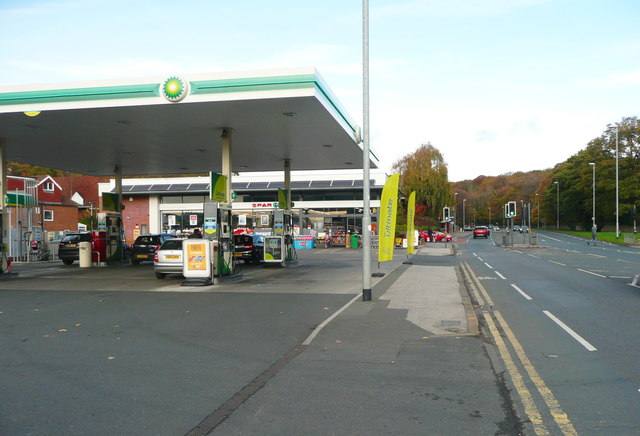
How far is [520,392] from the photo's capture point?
561 cm

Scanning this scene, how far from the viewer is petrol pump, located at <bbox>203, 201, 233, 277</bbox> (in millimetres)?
17078

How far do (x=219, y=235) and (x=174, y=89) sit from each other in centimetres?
519

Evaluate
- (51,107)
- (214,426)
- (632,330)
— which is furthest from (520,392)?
(51,107)

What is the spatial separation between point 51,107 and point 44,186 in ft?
141

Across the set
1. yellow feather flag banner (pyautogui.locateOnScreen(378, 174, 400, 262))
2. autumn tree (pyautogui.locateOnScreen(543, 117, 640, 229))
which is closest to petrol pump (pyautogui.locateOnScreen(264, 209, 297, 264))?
yellow feather flag banner (pyautogui.locateOnScreen(378, 174, 400, 262))

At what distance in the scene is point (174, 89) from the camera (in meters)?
14.5

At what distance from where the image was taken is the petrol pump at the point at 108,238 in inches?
1045

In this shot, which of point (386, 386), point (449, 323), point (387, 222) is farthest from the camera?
point (387, 222)

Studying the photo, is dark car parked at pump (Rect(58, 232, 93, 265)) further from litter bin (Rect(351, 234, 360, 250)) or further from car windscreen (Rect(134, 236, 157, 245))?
litter bin (Rect(351, 234, 360, 250))

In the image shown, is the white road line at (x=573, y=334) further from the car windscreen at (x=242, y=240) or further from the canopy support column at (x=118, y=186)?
the canopy support column at (x=118, y=186)

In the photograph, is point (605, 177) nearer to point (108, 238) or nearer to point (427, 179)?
point (427, 179)

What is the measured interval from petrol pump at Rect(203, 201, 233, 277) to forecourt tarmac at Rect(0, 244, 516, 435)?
14.0 ft

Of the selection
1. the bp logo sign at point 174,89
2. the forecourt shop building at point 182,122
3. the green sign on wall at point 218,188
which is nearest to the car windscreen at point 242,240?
the forecourt shop building at point 182,122

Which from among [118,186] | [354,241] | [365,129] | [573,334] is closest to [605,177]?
[354,241]
